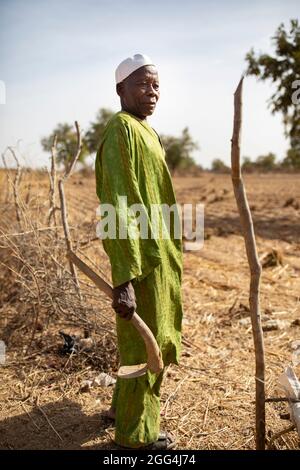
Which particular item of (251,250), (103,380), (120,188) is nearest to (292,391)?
(251,250)

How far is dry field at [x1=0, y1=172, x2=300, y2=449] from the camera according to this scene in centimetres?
271

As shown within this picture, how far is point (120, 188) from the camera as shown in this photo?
2.13 metres

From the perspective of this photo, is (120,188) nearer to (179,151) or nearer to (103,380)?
(103,380)

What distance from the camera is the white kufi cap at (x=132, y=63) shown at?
2.25 metres

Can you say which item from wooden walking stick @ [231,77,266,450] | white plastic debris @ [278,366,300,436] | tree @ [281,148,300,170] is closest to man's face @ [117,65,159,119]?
wooden walking stick @ [231,77,266,450]

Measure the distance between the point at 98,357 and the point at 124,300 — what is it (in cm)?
152

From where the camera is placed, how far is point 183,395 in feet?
10.2

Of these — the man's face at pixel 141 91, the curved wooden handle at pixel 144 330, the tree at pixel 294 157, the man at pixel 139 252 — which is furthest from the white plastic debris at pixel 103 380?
the tree at pixel 294 157

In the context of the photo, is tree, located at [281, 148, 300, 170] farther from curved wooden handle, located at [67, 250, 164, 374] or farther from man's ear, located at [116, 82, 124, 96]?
curved wooden handle, located at [67, 250, 164, 374]

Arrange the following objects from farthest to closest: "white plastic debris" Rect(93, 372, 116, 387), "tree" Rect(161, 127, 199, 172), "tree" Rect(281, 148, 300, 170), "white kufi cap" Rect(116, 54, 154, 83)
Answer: "tree" Rect(161, 127, 199, 172), "tree" Rect(281, 148, 300, 170), "white plastic debris" Rect(93, 372, 116, 387), "white kufi cap" Rect(116, 54, 154, 83)

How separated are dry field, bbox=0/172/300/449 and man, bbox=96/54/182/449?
1.24ft

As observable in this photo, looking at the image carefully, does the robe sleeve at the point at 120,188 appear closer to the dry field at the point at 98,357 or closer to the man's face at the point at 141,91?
the man's face at the point at 141,91
